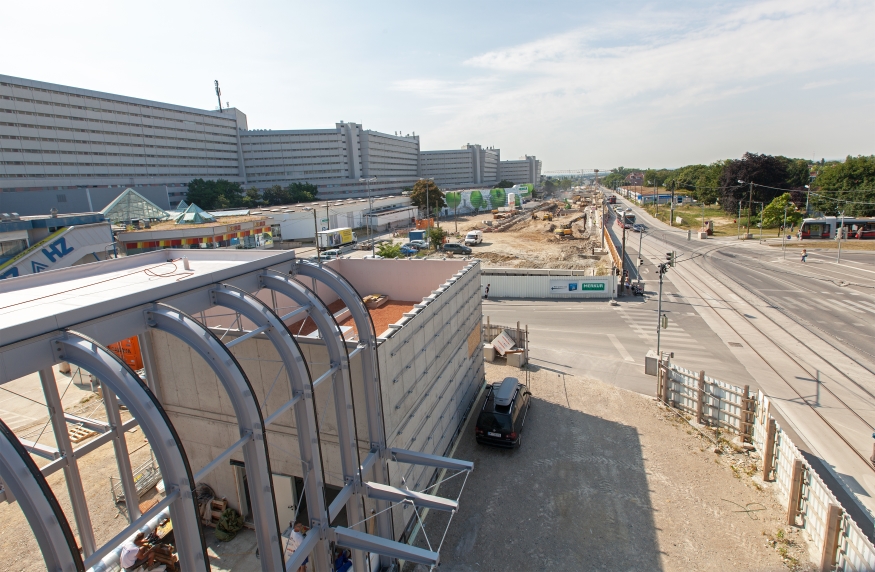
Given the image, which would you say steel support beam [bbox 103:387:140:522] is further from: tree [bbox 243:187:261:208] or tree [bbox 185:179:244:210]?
tree [bbox 243:187:261:208]

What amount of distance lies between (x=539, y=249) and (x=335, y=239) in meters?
23.3

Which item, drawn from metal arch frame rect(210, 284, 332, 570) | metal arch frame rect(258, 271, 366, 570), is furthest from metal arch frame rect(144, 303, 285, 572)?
metal arch frame rect(258, 271, 366, 570)

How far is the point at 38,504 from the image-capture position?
362cm

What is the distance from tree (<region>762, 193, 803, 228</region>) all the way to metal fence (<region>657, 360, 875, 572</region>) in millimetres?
52396

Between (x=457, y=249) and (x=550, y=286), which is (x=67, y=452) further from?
(x=457, y=249)

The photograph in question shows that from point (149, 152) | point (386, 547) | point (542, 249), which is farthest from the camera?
point (149, 152)

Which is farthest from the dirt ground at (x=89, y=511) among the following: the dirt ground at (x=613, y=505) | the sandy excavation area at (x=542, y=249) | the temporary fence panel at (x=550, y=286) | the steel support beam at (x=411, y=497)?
the sandy excavation area at (x=542, y=249)

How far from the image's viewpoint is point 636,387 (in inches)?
680

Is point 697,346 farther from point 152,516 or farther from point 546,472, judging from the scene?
point 152,516

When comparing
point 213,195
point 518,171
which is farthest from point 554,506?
point 518,171

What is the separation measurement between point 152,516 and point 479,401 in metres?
13.2

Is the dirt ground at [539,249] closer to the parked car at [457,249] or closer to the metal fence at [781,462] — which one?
the parked car at [457,249]

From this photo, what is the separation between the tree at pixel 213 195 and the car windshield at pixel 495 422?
76897 mm

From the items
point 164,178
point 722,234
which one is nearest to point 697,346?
point 722,234
